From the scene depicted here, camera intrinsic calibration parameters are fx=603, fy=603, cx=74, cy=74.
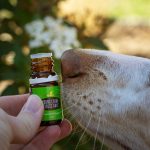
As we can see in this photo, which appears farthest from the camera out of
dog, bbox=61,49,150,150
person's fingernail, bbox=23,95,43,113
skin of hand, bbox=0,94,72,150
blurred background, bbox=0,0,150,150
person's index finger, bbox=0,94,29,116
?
blurred background, bbox=0,0,150,150

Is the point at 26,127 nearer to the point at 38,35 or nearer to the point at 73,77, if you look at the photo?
the point at 73,77

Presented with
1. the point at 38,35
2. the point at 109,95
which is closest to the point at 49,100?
the point at 109,95

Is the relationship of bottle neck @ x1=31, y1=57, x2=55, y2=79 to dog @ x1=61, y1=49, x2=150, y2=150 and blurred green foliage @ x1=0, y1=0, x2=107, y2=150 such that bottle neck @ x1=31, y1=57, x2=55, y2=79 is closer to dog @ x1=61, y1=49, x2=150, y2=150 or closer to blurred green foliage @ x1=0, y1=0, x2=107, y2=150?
dog @ x1=61, y1=49, x2=150, y2=150

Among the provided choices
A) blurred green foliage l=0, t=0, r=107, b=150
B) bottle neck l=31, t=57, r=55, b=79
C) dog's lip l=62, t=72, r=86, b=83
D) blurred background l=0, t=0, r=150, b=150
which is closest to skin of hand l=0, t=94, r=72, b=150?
bottle neck l=31, t=57, r=55, b=79

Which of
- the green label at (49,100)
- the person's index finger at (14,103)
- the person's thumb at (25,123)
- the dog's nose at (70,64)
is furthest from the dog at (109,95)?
the person's thumb at (25,123)

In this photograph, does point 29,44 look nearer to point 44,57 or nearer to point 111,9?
point 44,57

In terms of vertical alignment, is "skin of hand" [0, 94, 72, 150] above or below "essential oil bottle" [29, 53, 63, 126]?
below

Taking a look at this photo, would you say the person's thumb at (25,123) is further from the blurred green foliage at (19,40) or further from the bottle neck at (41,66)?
the blurred green foliage at (19,40)
